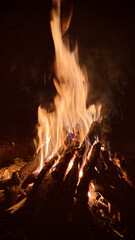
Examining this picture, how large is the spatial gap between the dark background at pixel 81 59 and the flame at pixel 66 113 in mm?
1241

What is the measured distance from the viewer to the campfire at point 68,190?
1.87 m

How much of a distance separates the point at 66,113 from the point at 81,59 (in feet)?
8.92

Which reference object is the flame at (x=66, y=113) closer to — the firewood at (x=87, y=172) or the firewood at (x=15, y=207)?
the firewood at (x=87, y=172)

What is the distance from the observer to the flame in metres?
3.29

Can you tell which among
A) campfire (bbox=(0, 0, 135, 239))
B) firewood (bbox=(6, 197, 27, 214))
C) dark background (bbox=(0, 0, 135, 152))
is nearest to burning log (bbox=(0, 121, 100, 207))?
campfire (bbox=(0, 0, 135, 239))

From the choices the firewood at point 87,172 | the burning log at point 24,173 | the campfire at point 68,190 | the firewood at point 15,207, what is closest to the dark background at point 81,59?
the campfire at point 68,190

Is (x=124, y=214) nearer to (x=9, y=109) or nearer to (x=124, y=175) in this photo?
(x=124, y=175)

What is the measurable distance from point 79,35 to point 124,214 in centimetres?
495

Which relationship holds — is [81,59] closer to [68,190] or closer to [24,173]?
[24,173]

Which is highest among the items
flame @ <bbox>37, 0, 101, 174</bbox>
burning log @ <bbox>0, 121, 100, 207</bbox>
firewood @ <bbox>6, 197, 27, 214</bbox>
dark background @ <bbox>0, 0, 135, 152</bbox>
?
dark background @ <bbox>0, 0, 135, 152</bbox>

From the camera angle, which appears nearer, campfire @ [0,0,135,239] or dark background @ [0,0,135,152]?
campfire @ [0,0,135,239]

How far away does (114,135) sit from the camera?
518 cm

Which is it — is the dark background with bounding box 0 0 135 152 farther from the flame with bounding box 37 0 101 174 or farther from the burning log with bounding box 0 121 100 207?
the burning log with bounding box 0 121 100 207

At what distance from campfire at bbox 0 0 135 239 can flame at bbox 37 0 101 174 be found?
2 cm
